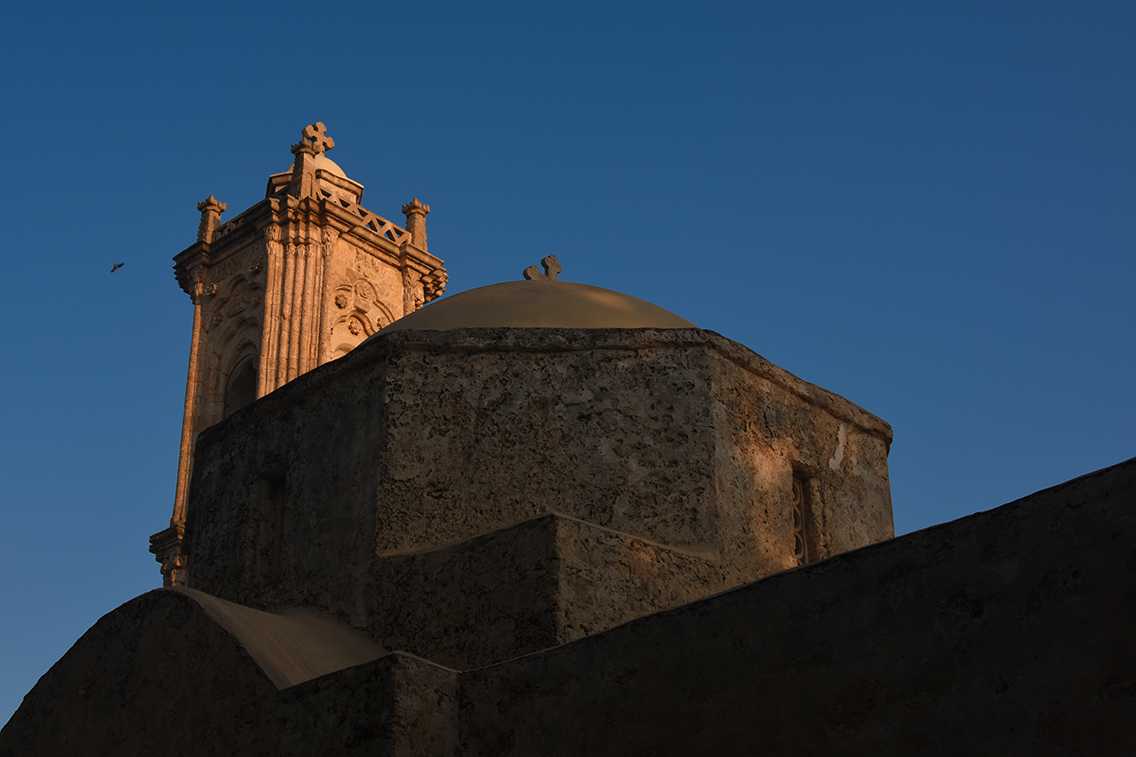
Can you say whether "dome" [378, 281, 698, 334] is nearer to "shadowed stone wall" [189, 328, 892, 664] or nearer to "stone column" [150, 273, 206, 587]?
"shadowed stone wall" [189, 328, 892, 664]

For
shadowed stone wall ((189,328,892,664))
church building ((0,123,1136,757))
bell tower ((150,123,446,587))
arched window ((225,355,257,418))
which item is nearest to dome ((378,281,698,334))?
church building ((0,123,1136,757))

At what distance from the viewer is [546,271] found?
7.78m

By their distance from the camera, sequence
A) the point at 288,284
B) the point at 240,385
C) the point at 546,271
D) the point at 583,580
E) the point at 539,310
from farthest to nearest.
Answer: the point at 240,385
the point at 288,284
the point at 546,271
the point at 539,310
the point at 583,580

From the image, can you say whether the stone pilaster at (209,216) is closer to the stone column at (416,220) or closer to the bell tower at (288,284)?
the bell tower at (288,284)

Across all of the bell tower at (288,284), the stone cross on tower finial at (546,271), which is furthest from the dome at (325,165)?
the stone cross on tower finial at (546,271)

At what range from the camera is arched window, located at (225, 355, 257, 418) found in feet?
74.0

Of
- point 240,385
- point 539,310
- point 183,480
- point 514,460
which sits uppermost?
point 240,385

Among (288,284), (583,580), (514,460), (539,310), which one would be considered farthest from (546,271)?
(288,284)

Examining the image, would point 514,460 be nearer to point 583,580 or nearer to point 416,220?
point 583,580

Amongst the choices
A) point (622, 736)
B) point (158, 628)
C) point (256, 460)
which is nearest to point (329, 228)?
point (256, 460)

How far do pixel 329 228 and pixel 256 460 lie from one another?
1623 centimetres

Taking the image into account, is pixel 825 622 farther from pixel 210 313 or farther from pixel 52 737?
pixel 210 313

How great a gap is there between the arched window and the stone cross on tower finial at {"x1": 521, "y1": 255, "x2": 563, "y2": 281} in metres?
15.7

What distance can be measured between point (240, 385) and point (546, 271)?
16.3 meters
